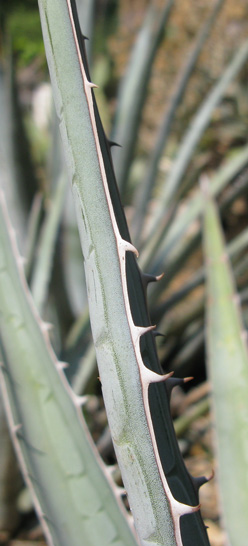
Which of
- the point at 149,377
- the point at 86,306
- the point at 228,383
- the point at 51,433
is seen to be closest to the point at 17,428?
the point at 51,433

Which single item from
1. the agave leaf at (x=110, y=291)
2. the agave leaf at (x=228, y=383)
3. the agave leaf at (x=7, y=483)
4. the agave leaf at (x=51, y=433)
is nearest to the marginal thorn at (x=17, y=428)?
the agave leaf at (x=51, y=433)

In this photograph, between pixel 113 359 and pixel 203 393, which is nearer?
pixel 113 359

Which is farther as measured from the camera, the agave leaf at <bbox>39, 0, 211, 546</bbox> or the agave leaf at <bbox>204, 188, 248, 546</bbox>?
the agave leaf at <bbox>204, 188, 248, 546</bbox>

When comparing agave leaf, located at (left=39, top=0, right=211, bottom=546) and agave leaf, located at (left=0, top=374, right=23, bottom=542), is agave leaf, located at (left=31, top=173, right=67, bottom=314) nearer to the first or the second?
agave leaf, located at (left=0, top=374, right=23, bottom=542)

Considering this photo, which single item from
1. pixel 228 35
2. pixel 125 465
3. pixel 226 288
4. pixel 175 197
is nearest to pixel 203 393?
pixel 175 197

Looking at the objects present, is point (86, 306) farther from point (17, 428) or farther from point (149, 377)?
point (149, 377)

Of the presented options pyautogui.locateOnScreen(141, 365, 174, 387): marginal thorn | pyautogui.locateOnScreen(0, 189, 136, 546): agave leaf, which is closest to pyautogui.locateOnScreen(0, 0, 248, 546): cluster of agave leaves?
pyautogui.locateOnScreen(0, 189, 136, 546): agave leaf

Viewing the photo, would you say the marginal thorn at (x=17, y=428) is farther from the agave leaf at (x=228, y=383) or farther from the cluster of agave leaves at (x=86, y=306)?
the agave leaf at (x=228, y=383)

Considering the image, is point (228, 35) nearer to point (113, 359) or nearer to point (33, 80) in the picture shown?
point (33, 80)
